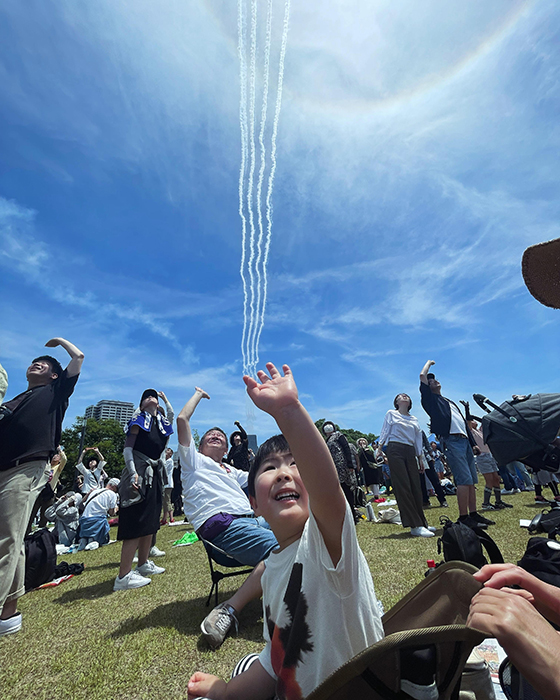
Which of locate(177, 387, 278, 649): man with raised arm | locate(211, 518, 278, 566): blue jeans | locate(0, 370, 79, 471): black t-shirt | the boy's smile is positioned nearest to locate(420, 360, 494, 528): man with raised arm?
locate(177, 387, 278, 649): man with raised arm

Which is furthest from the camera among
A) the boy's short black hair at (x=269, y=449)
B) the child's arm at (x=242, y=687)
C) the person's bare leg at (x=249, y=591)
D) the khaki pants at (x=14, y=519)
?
the khaki pants at (x=14, y=519)

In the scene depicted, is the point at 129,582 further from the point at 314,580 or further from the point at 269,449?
the point at 314,580

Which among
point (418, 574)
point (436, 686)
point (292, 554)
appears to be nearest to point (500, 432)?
point (418, 574)

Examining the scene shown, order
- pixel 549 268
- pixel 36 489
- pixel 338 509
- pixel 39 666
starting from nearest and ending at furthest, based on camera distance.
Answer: pixel 338 509 < pixel 549 268 < pixel 39 666 < pixel 36 489

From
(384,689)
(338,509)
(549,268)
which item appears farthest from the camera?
(549,268)

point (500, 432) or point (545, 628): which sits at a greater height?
point (500, 432)

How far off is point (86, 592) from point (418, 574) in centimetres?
457

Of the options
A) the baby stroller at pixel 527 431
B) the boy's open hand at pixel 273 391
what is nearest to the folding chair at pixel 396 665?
the boy's open hand at pixel 273 391

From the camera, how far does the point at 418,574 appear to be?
416 centimetres

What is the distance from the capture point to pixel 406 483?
673 cm

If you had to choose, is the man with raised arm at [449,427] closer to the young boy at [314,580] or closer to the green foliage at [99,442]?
the young boy at [314,580]

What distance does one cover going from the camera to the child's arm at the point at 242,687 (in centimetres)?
164

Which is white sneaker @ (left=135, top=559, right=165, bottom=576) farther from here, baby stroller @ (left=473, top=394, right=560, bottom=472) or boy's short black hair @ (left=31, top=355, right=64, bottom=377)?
baby stroller @ (left=473, top=394, right=560, bottom=472)

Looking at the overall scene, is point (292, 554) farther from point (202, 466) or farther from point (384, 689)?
point (202, 466)
